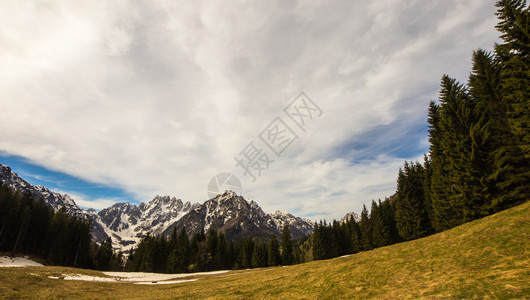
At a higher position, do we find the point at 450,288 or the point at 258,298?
the point at 450,288

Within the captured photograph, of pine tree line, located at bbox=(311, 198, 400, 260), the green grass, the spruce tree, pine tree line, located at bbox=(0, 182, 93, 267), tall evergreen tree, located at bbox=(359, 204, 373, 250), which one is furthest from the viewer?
the spruce tree

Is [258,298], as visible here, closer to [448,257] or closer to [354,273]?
[354,273]

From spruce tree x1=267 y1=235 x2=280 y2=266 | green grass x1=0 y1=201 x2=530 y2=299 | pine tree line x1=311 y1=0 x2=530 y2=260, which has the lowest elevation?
spruce tree x1=267 y1=235 x2=280 y2=266

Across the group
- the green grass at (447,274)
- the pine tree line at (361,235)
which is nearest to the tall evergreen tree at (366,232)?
the pine tree line at (361,235)

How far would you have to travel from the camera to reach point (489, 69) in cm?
2848

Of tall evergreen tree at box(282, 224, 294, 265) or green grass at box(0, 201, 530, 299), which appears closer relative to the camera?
green grass at box(0, 201, 530, 299)

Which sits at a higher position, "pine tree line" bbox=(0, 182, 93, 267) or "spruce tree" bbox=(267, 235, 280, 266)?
"pine tree line" bbox=(0, 182, 93, 267)

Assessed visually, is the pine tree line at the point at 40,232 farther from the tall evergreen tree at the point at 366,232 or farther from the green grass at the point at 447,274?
the tall evergreen tree at the point at 366,232

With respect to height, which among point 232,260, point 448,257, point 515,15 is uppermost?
point 515,15

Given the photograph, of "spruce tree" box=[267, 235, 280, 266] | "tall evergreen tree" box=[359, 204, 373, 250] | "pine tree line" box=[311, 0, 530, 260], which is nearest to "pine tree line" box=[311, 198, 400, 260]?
"tall evergreen tree" box=[359, 204, 373, 250]

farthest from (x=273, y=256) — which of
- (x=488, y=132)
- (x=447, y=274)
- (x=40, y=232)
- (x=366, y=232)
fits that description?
(x=447, y=274)

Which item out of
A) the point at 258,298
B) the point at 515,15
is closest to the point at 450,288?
the point at 258,298

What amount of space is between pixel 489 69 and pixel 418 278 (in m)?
33.3

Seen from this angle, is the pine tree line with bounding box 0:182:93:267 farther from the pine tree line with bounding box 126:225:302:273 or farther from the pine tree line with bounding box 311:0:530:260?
the pine tree line with bounding box 311:0:530:260
